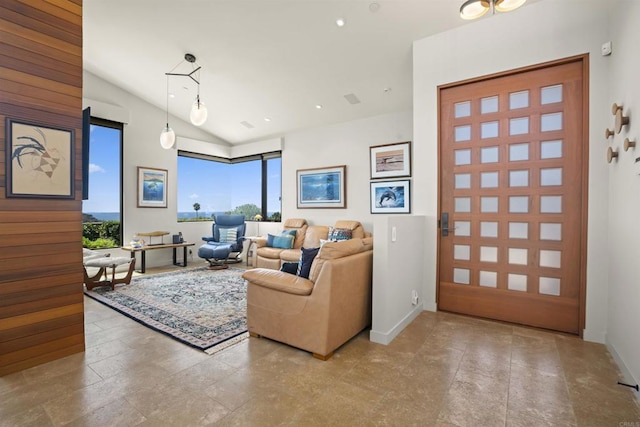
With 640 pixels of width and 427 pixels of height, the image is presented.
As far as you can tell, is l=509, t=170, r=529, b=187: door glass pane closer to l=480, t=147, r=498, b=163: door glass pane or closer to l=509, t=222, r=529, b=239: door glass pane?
l=480, t=147, r=498, b=163: door glass pane

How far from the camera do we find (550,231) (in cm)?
283

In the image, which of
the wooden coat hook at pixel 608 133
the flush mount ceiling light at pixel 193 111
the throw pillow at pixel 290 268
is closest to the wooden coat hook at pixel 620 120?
the wooden coat hook at pixel 608 133

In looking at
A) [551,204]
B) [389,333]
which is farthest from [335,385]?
[551,204]

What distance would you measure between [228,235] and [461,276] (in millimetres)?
4638

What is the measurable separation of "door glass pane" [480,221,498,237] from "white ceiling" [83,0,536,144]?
2.14 m

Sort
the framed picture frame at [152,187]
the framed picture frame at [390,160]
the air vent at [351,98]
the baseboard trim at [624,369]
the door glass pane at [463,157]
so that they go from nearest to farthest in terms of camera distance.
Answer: the baseboard trim at [624,369] → the door glass pane at [463,157] → the air vent at [351,98] → the framed picture frame at [390,160] → the framed picture frame at [152,187]

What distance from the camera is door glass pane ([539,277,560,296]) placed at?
2803mm

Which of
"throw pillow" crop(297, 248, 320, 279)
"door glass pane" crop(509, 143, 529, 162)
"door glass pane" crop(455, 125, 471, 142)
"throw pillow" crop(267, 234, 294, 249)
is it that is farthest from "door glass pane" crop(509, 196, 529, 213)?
"throw pillow" crop(267, 234, 294, 249)

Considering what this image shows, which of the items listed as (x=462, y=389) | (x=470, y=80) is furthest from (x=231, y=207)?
(x=462, y=389)

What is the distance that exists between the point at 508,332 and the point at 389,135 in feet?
11.7

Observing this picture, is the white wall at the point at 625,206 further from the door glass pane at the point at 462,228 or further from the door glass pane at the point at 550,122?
the door glass pane at the point at 462,228

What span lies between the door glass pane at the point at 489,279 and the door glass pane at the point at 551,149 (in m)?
1.25

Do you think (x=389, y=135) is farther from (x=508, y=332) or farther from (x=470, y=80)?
(x=508, y=332)

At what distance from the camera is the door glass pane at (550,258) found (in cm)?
280
